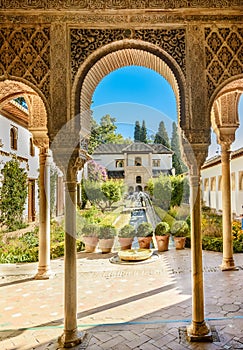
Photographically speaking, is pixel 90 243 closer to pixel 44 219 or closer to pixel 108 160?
pixel 44 219

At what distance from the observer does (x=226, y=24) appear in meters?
3.79

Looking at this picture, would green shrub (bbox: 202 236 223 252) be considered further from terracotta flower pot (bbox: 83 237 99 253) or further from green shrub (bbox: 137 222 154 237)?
terracotta flower pot (bbox: 83 237 99 253)

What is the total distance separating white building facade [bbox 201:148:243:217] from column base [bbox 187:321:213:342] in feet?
36.4

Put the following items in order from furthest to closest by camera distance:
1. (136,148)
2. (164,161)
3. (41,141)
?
(164,161) → (136,148) → (41,141)

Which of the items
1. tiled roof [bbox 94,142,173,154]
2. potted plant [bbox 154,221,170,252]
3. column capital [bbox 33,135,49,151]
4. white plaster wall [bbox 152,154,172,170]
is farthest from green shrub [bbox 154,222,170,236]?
white plaster wall [bbox 152,154,172,170]

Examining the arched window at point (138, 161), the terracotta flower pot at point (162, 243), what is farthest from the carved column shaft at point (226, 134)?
the arched window at point (138, 161)

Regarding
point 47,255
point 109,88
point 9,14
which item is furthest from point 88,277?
point 109,88

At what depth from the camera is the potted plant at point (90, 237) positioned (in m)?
9.05

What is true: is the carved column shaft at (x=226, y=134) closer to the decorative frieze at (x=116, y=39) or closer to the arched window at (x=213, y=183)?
the decorative frieze at (x=116, y=39)

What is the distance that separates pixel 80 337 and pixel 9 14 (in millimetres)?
4309

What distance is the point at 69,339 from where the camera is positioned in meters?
3.60

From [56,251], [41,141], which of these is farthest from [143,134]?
[41,141]

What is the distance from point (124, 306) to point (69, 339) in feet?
4.95

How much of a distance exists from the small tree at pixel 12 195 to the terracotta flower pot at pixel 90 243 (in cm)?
374
